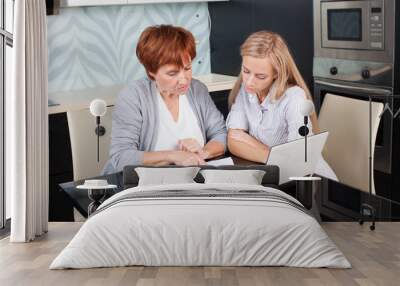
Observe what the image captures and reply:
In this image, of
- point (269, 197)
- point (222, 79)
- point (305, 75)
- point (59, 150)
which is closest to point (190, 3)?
point (222, 79)

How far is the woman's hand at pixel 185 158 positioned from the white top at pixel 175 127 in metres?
0.07

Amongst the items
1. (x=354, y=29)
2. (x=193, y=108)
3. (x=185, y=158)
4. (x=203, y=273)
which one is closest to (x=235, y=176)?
(x=185, y=158)

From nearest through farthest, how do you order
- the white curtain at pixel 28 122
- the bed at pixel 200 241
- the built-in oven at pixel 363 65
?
the bed at pixel 200 241 → the white curtain at pixel 28 122 → the built-in oven at pixel 363 65

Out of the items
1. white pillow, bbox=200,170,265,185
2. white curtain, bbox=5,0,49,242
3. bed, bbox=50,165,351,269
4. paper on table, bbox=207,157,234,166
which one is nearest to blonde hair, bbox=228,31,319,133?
paper on table, bbox=207,157,234,166

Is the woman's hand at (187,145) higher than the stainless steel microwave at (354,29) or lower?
lower

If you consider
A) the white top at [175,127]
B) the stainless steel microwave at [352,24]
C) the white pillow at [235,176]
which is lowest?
the white pillow at [235,176]

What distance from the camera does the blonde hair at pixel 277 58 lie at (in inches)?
300

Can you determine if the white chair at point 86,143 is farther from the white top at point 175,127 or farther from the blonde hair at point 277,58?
the blonde hair at point 277,58

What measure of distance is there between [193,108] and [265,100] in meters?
0.66

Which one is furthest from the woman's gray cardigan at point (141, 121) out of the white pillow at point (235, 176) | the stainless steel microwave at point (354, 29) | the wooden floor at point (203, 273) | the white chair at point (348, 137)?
the wooden floor at point (203, 273)

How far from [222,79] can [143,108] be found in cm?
77

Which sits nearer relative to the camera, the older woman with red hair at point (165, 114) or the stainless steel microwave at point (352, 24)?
the stainless steel microwave at point (352, 24)

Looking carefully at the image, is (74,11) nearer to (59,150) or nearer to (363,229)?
(59,150)

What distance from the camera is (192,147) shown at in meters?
7.68
